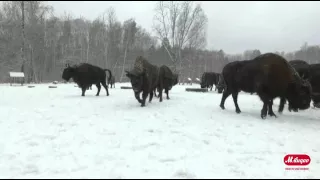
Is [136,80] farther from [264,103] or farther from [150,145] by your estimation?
[150,145]

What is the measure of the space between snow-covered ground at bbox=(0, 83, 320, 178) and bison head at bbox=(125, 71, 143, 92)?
1.98m

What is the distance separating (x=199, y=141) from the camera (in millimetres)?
5480

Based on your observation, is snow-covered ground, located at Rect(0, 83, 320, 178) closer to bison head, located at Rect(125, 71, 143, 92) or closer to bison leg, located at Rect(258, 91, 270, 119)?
bison leg, located at Rect(258, 91, 270, 119)

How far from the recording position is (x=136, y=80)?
9.88 metres

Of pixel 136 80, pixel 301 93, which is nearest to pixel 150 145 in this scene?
pixel 136 80

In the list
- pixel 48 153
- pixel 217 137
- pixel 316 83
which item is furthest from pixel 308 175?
pixel 316 83

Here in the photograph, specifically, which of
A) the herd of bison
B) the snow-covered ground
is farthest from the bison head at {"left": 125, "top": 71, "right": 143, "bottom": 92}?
the snow-covered ground

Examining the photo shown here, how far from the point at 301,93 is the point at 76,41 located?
5804 cm

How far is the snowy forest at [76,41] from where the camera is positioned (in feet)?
117

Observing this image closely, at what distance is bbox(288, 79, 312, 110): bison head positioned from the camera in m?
8.59

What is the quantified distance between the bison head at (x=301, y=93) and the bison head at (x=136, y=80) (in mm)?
5391

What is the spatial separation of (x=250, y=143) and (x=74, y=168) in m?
3.63

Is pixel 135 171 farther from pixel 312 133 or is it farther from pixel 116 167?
pixel 312 133

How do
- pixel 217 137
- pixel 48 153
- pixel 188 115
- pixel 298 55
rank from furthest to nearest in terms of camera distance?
pixel 298 55 < pixel 188 115 < pixel 217 137 < pixel 48 153
